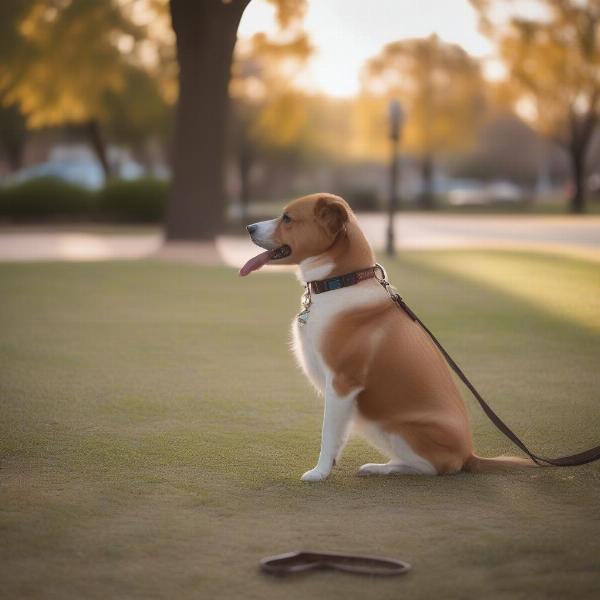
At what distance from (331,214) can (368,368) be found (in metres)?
0.81

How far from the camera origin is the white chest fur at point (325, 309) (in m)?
4.55

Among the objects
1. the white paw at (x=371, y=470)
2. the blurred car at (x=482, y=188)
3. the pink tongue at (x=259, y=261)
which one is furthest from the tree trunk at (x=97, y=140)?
the blurred car at (x=482, y=188)

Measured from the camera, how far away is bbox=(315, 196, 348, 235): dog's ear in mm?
4527

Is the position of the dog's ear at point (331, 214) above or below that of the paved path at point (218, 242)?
above

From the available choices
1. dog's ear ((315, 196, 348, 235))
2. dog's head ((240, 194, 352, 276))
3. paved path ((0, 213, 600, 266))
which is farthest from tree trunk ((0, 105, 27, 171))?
dog's ear ((315, 196, 348, 235))

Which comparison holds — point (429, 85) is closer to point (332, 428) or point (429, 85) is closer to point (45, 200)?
point (45, 200)

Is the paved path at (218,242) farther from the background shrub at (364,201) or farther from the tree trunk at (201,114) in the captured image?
the background shrub at (364,201)

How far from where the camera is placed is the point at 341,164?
254 ft

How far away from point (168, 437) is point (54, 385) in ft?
5.98

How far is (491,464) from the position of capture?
184 inches

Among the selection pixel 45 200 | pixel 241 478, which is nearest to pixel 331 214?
pixel 241 478

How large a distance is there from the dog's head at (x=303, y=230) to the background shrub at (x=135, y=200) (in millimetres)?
25213

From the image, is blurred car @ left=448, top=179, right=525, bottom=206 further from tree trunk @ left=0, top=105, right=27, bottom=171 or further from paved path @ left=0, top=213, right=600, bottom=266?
paved path @ left=0, top=213, right=600, bottom=266

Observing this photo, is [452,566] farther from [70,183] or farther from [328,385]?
[70,183]
